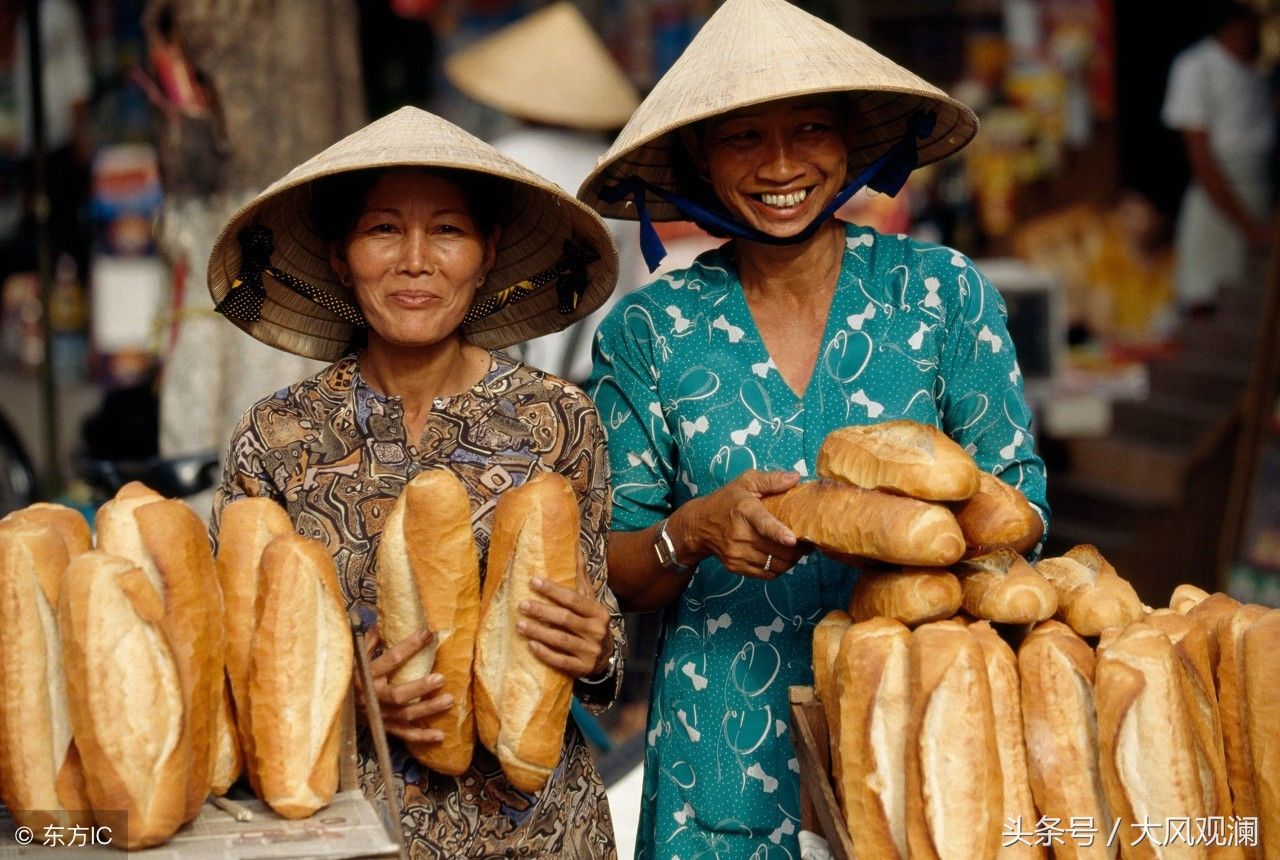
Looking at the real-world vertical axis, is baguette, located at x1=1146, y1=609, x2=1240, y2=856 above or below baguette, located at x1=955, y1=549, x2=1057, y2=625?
below

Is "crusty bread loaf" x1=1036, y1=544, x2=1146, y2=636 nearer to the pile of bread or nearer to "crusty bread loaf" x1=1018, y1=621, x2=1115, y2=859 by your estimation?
"crusty bread loaf" x1=1018, y1=621, x2=1115, y2=859

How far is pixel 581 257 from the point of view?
275 cm

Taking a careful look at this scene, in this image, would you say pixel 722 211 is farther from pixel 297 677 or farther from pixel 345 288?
pixel 297 677

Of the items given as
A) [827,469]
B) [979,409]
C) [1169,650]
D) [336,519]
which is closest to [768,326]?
[979,409]

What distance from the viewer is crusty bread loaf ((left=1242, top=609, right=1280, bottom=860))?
182 cm

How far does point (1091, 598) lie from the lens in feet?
6.52

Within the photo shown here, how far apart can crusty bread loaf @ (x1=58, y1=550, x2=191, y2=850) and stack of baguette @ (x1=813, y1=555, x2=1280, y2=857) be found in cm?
83

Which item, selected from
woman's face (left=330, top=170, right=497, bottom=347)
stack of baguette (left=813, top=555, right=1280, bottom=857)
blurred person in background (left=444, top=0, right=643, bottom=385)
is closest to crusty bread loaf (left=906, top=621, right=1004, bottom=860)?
stack of baguette (left=813, top=555, right=1280, bottom=857)

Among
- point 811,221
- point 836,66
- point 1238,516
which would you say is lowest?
point 1238,516

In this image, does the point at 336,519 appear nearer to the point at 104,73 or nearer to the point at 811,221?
the point at 811,221

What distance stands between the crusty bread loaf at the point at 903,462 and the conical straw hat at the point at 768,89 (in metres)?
0.64

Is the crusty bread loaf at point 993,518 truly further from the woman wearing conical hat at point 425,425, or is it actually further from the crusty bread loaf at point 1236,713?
the woman wearing conical hat at point 425,425

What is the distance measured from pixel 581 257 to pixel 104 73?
7.80 meters

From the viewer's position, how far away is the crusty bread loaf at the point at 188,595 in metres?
1.84
